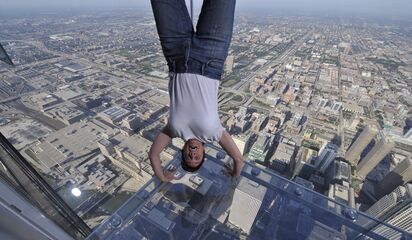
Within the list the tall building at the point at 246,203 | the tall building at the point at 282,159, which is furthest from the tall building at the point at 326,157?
the tall building at the point at 246,203

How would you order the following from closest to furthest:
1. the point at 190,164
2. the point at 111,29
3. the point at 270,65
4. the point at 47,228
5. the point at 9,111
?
1. the point at 47,228
2. the point at 190,164
3. the point at 9,111
4. the point at 270,65
5. the point at 111,29

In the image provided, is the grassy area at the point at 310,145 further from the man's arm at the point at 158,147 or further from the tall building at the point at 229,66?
the tall building at the point at 229,66

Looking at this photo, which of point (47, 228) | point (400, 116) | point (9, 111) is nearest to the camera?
point (47, 228)

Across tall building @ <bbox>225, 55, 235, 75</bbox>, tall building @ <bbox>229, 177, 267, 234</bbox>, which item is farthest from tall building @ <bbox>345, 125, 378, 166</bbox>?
tall building @ <bbox>225, 55, 235, 75</bbox>

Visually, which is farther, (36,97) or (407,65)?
(407,65)

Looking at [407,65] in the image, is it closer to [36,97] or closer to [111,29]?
[36,97]

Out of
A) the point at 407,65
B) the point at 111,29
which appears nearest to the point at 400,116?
the point at 407,65
